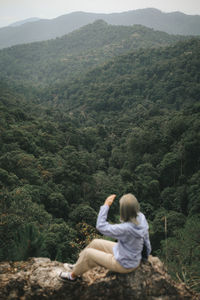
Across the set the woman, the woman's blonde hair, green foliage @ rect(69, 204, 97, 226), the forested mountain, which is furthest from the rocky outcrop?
the forested mountain

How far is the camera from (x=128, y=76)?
92.1m

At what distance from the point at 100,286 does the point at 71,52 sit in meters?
189

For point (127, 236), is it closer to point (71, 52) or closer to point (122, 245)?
point (122, 245)

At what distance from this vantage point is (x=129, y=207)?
3.55 metres

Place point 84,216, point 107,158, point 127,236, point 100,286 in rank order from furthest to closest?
point 107,158 < point 84,216 < point 100,286 < point 127,236

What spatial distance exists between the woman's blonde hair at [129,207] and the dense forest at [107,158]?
736 mm

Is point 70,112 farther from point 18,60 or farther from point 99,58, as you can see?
point 18,60

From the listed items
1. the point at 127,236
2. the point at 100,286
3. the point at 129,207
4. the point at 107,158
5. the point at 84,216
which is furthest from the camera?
the point at 107,158

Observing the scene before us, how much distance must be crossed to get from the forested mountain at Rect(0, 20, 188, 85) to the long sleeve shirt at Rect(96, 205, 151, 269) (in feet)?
441

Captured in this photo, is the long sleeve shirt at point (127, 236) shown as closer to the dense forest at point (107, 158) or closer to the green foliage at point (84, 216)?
the dense forest at point (107, 158)

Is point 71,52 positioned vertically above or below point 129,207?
above

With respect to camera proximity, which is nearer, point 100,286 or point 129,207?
point 129,207

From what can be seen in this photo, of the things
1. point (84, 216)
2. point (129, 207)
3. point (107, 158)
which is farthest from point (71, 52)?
point (129, 207)

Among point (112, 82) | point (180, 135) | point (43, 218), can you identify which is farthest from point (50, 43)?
point (43, 218)
